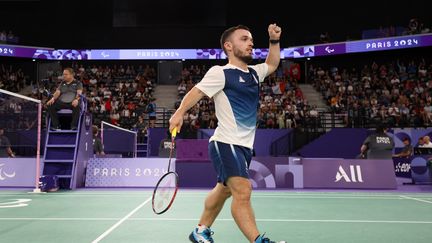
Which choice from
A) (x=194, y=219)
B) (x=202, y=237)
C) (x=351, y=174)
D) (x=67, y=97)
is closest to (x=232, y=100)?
(x=202, y=237)

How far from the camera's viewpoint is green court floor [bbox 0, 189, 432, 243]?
4.70 meters

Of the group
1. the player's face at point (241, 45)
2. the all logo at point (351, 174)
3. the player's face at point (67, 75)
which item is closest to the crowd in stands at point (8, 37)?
the player's face at point (67, 75)

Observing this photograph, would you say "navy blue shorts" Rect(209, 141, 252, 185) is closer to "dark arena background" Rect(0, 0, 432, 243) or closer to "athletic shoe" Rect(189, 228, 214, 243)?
"athletic shoe" Rect(189, 228, 214, 243)

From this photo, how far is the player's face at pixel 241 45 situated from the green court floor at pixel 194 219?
80.0 inches

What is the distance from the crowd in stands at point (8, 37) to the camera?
1181 inches

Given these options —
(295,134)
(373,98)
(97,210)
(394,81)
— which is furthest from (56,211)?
(394,81)

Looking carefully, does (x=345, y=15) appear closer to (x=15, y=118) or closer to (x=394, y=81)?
(x=394, y=81)

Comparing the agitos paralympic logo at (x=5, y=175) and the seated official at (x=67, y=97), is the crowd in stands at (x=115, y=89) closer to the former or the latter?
the agitos paralympic logo at (x=5, y=175)

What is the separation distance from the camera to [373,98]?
24109 millimetres

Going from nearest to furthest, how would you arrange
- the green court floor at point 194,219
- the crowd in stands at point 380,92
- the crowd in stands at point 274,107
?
1. the green court floor at point 194,219
2. the crowd in stands at point 380,92
3. the crowd in stands at point 274,107

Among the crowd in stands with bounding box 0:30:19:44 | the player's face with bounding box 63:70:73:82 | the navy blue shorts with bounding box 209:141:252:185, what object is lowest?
the navy blue shorts with bounding box 209:141:252:185

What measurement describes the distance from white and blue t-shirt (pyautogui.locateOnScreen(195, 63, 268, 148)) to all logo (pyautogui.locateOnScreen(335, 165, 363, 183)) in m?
7.89

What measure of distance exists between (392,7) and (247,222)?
30.4 m

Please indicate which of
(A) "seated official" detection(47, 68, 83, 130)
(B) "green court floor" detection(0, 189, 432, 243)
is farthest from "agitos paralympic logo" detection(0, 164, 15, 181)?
(B) "green court floor" detection(0, 189, 432, 243)
